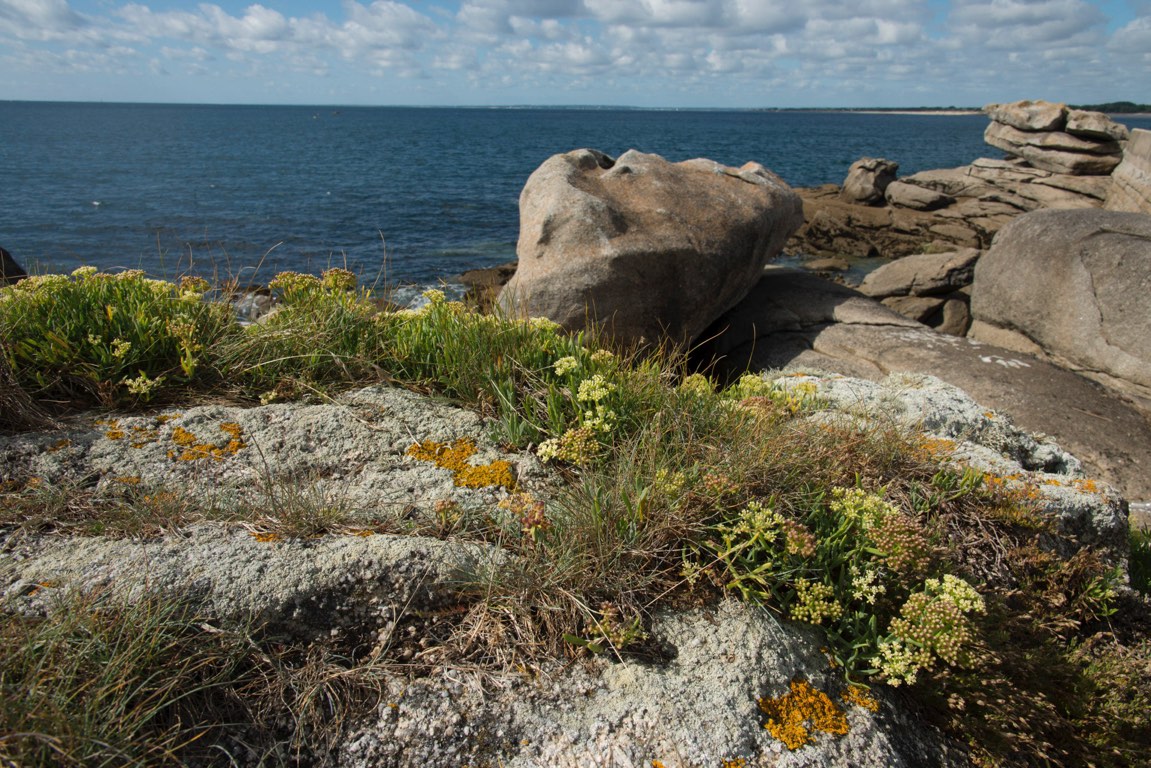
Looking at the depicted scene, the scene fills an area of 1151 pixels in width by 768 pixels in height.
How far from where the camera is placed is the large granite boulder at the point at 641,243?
948 cm

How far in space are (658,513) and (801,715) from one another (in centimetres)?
99

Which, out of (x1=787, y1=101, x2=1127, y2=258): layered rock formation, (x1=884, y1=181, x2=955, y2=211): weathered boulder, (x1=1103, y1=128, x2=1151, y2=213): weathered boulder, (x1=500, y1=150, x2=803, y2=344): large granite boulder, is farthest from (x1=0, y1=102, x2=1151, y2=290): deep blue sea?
(x1=1103, y1=128, x2=1151, y2=213): weathered boulder

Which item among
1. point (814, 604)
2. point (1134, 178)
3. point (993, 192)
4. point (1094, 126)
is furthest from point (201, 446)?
point (993, 192)

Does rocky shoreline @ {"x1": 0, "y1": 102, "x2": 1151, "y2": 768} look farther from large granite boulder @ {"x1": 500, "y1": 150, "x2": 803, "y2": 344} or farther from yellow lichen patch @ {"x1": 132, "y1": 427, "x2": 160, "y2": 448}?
large granite boulder @ {"x1": 500, "y1": 150, "x2": 803, "y2": 344}

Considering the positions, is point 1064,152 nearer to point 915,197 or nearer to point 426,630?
point 915,197

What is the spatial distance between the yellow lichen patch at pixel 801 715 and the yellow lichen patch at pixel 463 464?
164 cm

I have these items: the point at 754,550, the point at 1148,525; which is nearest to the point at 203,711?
the point at 754,550

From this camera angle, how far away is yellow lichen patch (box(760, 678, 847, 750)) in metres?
2.65

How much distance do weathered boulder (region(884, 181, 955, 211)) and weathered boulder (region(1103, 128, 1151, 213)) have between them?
676 cm

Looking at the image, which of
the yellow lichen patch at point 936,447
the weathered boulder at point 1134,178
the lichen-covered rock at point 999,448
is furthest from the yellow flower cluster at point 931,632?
the weathered boulder at point 1134,178

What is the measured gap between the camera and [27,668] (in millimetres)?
2244

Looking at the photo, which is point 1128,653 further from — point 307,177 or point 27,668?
point 307,177

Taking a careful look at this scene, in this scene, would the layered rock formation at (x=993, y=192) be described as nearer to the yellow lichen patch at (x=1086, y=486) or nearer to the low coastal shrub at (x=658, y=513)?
the yellow lichen patch at (x=1086, y=486)

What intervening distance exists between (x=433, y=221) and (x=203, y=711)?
2990 centimetres
